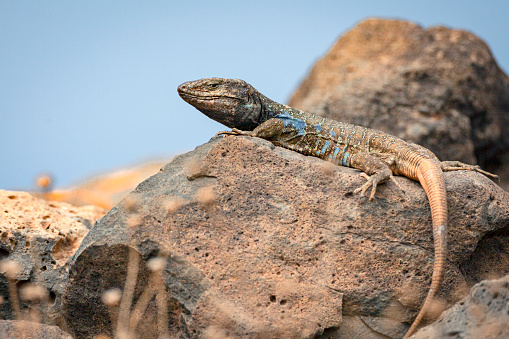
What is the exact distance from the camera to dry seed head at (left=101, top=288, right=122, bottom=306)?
502 centimetres

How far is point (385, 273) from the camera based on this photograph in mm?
5188

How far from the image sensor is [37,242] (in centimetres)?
636

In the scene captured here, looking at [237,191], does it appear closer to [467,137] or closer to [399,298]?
[399,298]

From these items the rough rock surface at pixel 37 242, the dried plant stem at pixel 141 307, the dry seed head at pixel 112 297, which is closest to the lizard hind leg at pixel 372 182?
the dried plant stem at pixel 141 307

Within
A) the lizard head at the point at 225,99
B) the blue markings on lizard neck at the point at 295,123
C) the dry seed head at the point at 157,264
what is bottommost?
the dry seed head at the point at 157,264

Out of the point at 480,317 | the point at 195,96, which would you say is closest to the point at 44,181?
the point at 195,96

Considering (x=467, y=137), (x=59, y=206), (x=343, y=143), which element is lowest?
(x=467, y=137)

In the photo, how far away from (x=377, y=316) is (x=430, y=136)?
6.59m

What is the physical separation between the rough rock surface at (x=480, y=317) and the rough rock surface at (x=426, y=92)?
6.88 meters

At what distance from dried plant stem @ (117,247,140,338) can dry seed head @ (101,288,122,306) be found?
0.05 metres

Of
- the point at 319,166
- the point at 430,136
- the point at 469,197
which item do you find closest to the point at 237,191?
the point at 319,166

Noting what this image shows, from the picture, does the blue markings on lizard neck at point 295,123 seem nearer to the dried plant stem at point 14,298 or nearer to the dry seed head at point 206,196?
the dry seed head at point 206,196

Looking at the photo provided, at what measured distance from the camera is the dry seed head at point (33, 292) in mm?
5957

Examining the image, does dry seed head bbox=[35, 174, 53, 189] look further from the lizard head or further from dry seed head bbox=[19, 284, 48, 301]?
the lizard head
